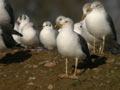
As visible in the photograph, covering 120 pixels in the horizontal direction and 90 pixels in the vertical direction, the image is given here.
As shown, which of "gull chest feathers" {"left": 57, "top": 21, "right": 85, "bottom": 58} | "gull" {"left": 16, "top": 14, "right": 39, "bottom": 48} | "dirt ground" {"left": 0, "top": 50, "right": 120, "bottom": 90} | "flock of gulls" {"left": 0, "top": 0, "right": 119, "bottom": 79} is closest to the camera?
"dirt ground" {"left": 0, "top": 50, "right": 120, "bottom": 90}

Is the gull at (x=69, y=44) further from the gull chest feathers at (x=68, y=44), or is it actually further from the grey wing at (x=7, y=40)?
the grey wing at (x=7, y=40)

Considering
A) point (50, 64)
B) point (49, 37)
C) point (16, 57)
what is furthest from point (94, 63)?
point (49, 37)

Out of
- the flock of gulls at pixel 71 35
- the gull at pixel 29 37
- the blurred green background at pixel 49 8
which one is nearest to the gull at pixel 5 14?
the flock of gulls at pixel 71 35

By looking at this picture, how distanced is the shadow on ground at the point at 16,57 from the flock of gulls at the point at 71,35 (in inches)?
12.2

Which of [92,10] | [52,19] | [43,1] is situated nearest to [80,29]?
[92,10]

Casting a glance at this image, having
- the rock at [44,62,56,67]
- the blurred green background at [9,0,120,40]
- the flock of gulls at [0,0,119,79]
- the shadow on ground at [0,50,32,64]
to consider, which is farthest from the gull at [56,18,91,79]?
the blurred green background at [9,0,120,40]

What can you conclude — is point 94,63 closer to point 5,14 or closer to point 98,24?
point 98,24

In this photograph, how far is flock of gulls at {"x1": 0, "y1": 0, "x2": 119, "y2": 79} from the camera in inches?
419

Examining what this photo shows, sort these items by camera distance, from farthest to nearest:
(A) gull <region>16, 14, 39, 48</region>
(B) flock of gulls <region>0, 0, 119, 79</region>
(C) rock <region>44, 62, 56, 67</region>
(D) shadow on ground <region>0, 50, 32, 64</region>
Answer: (A) gull <region>16, 14, 39, 48</region>
(D) shadow on ground <region>0, 50, 32, 64</region>
(C) rock <region>44, 62, 56, 67</region>
(B) flock of gulls <region>0, 0, 119, 79</region>

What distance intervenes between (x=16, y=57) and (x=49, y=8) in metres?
17.2

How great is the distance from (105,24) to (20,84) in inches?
139

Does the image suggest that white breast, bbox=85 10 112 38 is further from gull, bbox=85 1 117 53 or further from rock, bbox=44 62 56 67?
rock, bbox=44 62 56 67

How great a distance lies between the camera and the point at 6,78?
11.1 m

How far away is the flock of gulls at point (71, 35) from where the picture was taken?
10.6m
